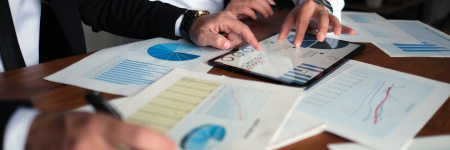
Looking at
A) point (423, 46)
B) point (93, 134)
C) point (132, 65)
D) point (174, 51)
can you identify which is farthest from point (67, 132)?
point (423, 46)

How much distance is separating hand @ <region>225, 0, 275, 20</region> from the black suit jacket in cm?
20

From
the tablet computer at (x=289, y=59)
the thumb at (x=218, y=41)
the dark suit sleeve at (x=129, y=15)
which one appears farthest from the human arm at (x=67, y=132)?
the dark suit sleeve at (x=129, y=15)

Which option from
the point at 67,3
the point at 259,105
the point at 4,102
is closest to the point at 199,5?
the point at 67,3

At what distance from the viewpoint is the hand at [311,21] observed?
0.88 metres

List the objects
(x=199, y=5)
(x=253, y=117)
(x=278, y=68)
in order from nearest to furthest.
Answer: (x=253, y=117)
(x=278, y=68)
(x=199, y=5)

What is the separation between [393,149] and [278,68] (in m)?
0.30

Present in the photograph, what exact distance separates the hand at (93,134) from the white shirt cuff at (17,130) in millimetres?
26

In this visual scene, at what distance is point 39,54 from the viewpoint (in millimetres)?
1051

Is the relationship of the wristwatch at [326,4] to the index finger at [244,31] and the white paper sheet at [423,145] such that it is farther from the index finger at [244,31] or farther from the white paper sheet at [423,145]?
the white paper sheet at [423,145]

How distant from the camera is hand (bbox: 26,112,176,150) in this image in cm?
38

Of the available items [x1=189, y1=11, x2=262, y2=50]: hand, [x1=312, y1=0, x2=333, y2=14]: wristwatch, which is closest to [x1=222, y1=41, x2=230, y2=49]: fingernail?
[x1=189, y1=11, x2=262, y2=50]: hand

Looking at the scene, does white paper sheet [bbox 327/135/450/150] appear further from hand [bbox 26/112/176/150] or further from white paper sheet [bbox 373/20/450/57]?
white paper sheet [bbox 373/20/450/57]

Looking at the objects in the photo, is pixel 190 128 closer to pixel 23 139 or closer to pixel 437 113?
pixel 23 139

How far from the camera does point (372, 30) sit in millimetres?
1047
